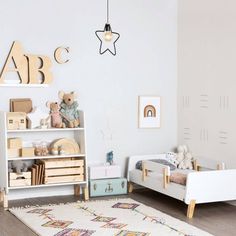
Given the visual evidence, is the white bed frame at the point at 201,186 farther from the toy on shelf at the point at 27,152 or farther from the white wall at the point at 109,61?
the toy on shelf at the point at 27,152

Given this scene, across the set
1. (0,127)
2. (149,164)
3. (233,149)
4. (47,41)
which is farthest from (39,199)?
(233,149)

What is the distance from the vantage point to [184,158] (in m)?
5.61

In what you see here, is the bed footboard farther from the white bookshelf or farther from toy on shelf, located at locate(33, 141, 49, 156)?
toy on shelf, located at locate(33, 141, 49, 156)

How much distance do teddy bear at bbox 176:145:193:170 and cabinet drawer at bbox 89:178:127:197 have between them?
2.16 feet

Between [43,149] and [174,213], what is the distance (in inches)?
58.4

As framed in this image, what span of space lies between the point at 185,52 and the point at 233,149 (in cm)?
143

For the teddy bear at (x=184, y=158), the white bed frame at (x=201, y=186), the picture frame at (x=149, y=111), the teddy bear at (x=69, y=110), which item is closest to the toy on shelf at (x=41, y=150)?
the teddy bear at (x=69, y=110)

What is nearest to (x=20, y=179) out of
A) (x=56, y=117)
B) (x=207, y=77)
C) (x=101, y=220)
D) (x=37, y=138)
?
(x=37, y=138)

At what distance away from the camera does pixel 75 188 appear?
548cm

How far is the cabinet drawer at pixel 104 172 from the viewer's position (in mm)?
5387

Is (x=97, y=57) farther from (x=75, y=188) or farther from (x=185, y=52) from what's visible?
(x=75, y=188)

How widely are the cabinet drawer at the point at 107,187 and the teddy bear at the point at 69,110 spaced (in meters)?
0.67

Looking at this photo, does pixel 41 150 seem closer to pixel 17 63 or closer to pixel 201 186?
pixel 17 63

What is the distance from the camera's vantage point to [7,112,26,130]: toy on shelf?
4.93 m
